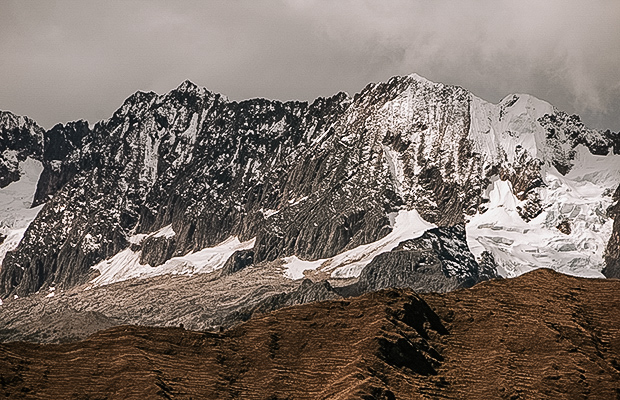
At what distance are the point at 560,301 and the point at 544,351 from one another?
18703 mm

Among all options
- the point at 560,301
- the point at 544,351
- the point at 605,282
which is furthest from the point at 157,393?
the point at 605,282

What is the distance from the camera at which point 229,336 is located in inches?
6772

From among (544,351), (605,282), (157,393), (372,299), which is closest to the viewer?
(157,393)

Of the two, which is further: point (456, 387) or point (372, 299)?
point (372, 299)

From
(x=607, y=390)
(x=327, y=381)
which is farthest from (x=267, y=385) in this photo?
(x=607, y=390)

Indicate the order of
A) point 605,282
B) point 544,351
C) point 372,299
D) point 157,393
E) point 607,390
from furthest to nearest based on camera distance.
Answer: point 605,282 → point 372,299 → point 544,351 → point 607,390 → point 157,393

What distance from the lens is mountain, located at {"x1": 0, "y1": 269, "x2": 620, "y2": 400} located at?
153 m

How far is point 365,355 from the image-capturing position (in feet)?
531

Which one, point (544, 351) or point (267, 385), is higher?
point (544, 351)

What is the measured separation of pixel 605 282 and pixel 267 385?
216 feet

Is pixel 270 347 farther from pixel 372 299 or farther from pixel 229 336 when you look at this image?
pixel 372 299

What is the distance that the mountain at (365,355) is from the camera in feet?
501

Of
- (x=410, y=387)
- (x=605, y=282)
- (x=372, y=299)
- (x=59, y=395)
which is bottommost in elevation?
(x=59, y=395)

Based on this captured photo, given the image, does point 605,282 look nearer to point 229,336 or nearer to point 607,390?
point 607,390
